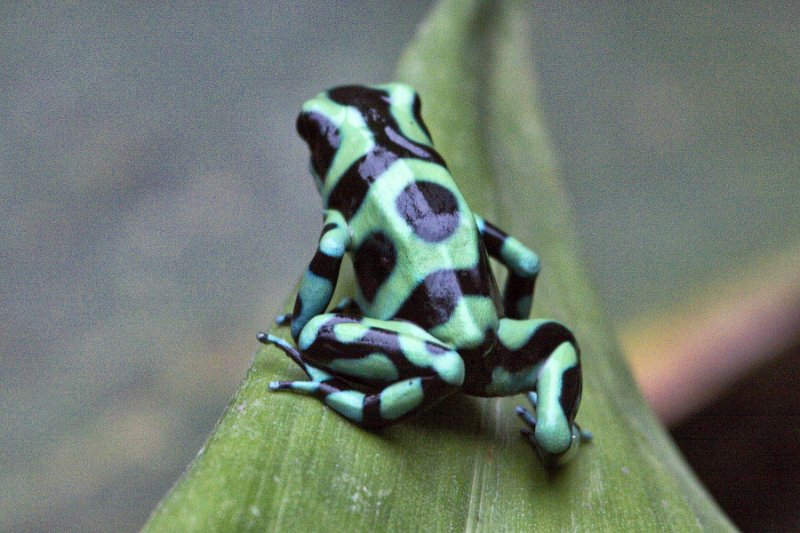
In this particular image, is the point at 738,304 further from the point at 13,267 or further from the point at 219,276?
the point at 13,267

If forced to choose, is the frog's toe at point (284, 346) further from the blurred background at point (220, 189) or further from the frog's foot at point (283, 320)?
the blurred background at point (220, 189)

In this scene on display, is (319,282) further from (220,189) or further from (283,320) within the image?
(220,189)

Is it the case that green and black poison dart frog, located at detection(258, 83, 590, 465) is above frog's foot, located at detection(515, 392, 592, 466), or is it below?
above

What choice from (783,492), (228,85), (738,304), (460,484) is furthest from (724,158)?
(460,484)

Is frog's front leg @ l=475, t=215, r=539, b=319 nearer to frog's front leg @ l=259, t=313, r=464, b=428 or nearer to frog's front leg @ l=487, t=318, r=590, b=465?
frog's front leg @ l=487, t=318, r=590, b=465

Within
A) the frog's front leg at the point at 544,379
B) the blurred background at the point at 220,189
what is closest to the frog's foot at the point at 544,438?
the frog's front leg at the point at 544,379

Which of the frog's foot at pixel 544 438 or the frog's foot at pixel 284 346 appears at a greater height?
the frog's foot at pixel 284 346

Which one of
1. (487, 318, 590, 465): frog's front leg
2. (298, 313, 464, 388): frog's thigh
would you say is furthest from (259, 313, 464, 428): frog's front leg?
(487, 318, 590, 465): frog's front leg
